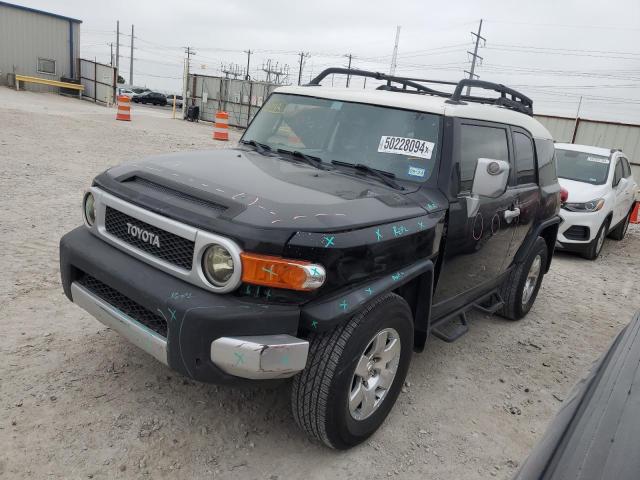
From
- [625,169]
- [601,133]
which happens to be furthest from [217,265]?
[601,133]

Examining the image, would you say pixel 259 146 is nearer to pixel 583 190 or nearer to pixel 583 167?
pixel 583 190

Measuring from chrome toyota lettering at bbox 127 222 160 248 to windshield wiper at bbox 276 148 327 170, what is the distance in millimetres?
1262

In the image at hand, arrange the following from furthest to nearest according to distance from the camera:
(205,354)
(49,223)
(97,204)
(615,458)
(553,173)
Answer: (49,223) → (553,173) → (97,204) → (205,354) → (615,458)

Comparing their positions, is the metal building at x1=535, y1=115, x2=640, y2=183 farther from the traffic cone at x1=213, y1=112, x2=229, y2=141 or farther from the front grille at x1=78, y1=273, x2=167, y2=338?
the front grille at x1=78, y1=273, x2=167, y2=338

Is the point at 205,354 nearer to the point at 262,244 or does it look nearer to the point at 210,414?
the point at 262,244

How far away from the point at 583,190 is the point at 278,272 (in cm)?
719

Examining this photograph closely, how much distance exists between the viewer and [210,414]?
2994mm

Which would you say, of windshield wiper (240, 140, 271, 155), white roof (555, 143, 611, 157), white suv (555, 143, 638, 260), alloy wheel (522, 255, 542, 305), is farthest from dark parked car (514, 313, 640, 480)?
white roof (555, 143, 611, 157)

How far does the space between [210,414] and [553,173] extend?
408 centimetres

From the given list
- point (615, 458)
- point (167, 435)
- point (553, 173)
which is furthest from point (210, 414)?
point (553, 173)

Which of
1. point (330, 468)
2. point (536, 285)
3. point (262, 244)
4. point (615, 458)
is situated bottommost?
point (330, 468)

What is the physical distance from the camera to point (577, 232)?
25.2ft

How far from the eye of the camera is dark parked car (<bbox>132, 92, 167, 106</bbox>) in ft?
142

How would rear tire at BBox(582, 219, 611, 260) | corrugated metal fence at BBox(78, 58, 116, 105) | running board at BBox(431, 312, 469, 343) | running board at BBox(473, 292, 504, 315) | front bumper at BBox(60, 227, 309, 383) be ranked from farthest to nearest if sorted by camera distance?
corrugated metal fence at BBox(78, 58, 116, 105) < rear tire at BBox(582, 219, 611, 260) < running board at BBox(473, 292, 504, 315) < running board at BBox(431, 312, 469, 343) < front bumper at BBox(60, 227, 309, 383)
